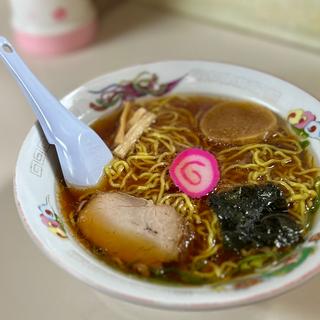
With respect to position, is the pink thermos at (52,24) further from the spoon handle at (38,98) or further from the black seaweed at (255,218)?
the black seaweed at (255,218)

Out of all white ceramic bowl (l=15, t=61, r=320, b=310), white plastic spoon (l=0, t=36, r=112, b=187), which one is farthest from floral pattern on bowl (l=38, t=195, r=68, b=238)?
white plastic spoon (l=0, t=36, r=112, b=187)

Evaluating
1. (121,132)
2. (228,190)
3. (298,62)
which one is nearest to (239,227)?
(228,190)

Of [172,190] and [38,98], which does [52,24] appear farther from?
[172,190]

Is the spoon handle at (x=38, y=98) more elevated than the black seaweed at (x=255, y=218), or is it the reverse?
the spoon handle at (x=38, y=98)

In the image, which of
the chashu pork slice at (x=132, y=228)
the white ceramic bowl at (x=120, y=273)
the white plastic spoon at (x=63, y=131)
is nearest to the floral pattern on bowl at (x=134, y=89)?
the white ceramic bowl at (x=120, y=273)

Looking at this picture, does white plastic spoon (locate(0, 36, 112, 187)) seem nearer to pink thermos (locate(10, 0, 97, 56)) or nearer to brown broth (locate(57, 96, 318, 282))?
brown broth (locate(57, 96, 318, 282))

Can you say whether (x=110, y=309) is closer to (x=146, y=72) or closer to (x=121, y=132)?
(x=121, y=132)
